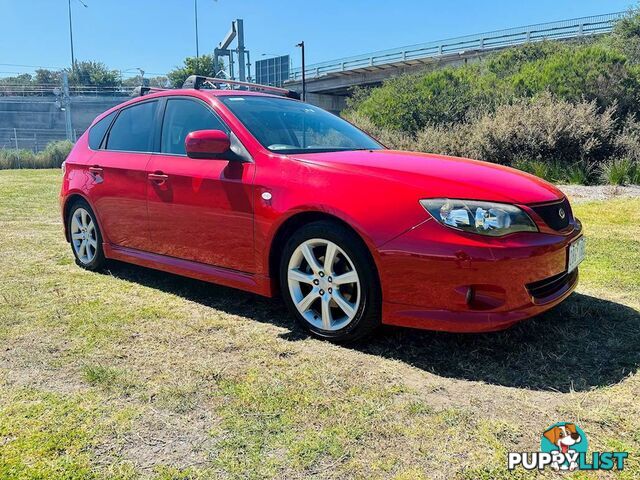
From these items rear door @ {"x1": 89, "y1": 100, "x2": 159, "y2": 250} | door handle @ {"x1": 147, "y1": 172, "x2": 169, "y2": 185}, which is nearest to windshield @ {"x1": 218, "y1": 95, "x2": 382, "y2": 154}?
door handle @ {"x1": 147, "y1": 172, "x2": 169, "y2": 185}

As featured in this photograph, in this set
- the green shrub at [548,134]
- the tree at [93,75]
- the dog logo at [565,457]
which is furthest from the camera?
the tree at [93,75]

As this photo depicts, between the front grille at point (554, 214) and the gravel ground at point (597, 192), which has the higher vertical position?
the front grille at point (554, 214)

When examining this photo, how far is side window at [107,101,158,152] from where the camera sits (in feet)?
14.3

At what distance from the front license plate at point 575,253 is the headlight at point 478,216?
47 centimetres

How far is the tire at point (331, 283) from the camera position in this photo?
296cm

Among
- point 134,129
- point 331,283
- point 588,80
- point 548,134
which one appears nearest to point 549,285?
point 331,283

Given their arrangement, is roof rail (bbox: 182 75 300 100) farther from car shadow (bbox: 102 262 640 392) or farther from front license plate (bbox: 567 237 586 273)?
front license plate (bbox: 567 237 586 273)

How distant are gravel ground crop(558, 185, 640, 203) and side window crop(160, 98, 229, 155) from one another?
682cm

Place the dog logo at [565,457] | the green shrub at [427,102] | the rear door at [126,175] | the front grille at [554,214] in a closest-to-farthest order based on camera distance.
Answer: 1. the dog logo at [565,457]
2. the front grille at [554,214]
3. the rear door at [126,175]
4. the green shrub at [427,102]

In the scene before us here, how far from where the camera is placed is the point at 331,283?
312cm

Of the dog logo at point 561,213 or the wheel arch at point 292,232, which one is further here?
the dog logo at point 561,213

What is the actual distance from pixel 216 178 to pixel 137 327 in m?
1.14

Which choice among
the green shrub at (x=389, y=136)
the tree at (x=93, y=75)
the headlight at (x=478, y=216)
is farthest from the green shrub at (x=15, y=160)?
the tree at (x=93, y=75)

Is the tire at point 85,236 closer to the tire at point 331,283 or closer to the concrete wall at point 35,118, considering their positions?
the tire at point 331,283
